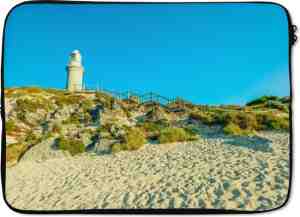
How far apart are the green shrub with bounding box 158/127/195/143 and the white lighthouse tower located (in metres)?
1.41

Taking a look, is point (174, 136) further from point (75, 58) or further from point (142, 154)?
point (75, 58)

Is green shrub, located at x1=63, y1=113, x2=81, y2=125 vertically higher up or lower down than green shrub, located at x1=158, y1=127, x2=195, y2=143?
higher up

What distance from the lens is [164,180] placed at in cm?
481

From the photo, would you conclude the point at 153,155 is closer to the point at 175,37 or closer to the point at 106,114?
the point at 175,37

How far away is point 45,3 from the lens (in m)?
4.66

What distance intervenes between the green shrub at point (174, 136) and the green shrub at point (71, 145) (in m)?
1.18

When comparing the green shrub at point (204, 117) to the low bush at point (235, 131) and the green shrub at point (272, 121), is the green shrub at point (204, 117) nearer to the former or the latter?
the low bush at point (235, 131)

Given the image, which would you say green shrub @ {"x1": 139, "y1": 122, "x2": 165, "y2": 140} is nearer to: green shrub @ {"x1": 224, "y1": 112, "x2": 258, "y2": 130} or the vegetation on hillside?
the vegetation on hillside

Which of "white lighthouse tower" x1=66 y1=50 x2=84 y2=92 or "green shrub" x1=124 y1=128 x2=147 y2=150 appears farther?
"green shrub" x1=124 y1=128 x2=147 y2=150

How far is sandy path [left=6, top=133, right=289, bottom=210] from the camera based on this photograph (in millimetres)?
4312

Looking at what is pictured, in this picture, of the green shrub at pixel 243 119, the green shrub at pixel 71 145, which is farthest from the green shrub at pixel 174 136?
the green shrub at pixel 71 145

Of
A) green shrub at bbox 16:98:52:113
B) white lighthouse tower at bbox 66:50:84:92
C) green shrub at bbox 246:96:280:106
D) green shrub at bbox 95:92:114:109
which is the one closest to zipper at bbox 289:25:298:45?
green shrub at bbox 246:96:280:106

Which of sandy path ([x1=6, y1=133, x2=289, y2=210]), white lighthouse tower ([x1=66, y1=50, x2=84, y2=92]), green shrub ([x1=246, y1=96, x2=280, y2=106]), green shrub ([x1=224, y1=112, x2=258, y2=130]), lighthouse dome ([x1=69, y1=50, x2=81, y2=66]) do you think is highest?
lighthouse dome ([x1=69, y1=50, x2=81, y2=66])

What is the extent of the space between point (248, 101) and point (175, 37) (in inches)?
46.9
